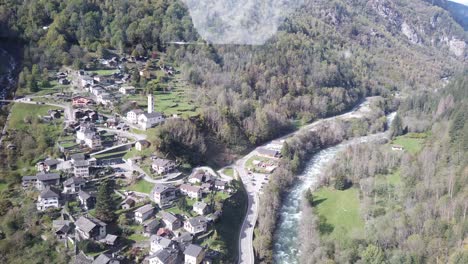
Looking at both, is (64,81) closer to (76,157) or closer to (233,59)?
(76,157)

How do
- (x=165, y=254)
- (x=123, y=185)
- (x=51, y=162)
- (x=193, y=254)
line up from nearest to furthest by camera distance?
1. (x=165, y=254)
2. (x=193, y=254)
3. (x=123, y=185)
4. (x=51, y=162)

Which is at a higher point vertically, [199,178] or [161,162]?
[161,162]

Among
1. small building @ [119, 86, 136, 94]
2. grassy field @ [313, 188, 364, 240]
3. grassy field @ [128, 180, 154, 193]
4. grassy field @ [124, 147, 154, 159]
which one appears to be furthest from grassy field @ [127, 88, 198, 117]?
grassy field @ [313, 188, 364, 240]

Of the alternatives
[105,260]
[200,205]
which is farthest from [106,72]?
[105,260]

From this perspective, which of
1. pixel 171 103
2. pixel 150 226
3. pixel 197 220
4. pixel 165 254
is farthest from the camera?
pixel 171 103

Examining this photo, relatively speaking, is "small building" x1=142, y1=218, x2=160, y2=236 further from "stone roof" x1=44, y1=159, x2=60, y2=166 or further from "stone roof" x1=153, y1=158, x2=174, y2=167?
"stone roof" x1=44, y1=159, x2=60, y2=166

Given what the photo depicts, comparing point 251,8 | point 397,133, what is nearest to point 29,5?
point 251,8

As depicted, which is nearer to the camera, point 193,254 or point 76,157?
point 193,254
